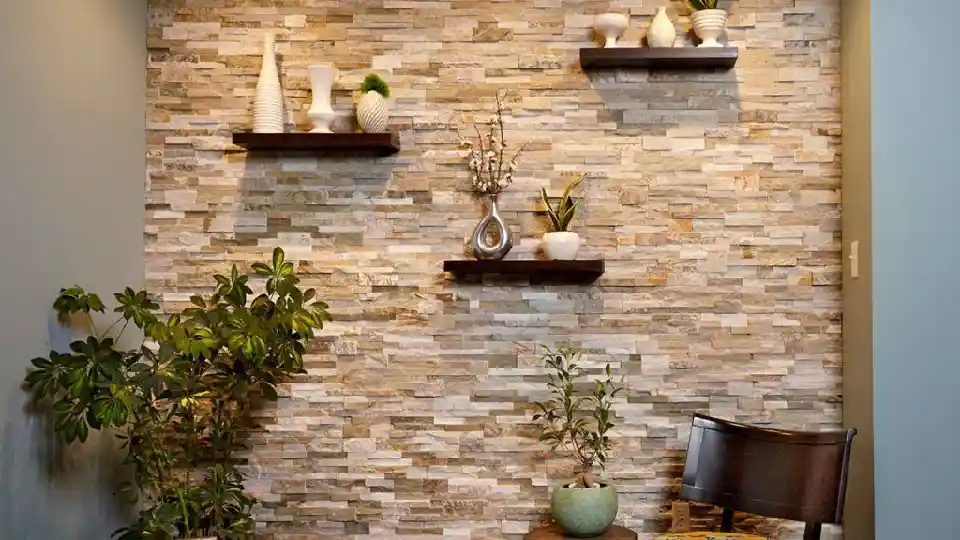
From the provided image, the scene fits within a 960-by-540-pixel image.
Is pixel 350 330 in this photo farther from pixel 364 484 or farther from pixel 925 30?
pixel 925 30

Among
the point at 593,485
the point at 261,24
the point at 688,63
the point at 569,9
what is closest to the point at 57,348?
the point at 261,24

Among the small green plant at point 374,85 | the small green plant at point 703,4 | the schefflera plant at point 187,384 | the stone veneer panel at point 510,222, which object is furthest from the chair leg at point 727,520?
the small green plant at point 374,85

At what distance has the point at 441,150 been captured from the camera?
Result: 3.24 m

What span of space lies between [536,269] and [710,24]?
3.32 feet

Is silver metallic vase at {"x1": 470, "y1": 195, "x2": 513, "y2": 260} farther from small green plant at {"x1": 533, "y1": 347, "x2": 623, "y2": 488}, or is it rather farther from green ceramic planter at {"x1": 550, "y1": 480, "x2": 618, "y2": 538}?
green ceramic planter at {"x1": 550, "y1": 480, "x2": 618, "y2": 538}

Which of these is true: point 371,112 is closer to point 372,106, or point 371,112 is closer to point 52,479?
point 372,106

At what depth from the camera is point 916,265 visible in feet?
9.40

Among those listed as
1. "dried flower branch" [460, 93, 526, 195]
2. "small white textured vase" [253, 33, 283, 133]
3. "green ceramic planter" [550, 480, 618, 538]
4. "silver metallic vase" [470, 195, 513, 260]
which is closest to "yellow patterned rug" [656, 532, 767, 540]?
"green ceramic planter" [550, 480, 618, 538]

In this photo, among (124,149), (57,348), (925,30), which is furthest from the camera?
(124,149)

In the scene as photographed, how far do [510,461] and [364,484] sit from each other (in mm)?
518

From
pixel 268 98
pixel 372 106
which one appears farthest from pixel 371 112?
pixel 268 98

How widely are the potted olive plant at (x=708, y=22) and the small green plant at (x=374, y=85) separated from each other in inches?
42.7

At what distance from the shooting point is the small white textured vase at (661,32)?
10.2 ft

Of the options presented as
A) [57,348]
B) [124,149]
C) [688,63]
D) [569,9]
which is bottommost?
[57,348]
